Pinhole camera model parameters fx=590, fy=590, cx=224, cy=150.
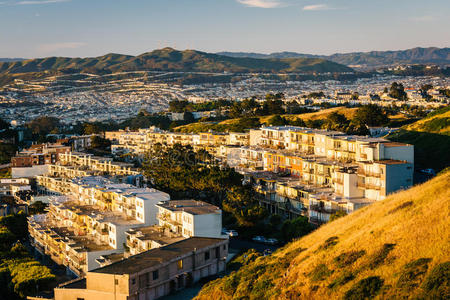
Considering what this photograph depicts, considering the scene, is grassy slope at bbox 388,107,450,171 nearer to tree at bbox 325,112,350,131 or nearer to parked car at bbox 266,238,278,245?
tree at bbox 325,112,350,131

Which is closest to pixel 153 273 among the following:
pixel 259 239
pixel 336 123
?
pixel 259 239

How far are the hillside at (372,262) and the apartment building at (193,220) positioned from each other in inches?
215

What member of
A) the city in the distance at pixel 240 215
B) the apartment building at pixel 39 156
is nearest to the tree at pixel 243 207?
the city in the distance at pixel 240 215

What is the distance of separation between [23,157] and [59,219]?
20408 millimetres

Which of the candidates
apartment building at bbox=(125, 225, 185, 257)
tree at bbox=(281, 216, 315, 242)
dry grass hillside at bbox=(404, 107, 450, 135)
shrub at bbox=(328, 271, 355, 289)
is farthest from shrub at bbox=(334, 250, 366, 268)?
dry grass hillside at bbox=(404, 107, 450, 135)

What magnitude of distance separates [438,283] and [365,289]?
62.9 inches

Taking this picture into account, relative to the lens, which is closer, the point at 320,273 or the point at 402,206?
the point at 320,273

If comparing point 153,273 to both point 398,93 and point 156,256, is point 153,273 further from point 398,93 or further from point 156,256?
point 398,93

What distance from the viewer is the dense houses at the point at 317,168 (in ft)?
83.9

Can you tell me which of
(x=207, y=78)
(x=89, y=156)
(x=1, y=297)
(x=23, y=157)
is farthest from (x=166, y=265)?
(x=207, y=78)

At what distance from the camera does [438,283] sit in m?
11.5

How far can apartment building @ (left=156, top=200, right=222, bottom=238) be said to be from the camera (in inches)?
924

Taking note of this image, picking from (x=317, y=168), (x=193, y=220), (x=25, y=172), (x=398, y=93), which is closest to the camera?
(x=193, y=220)

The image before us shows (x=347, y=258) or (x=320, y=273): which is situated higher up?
(x=347, y=258)
